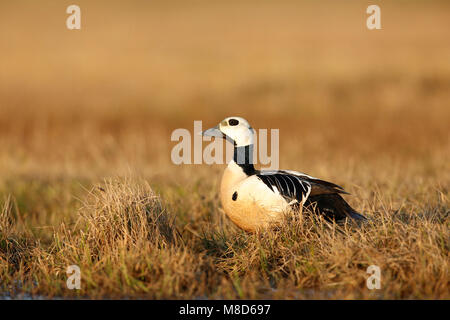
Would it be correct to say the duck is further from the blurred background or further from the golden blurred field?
the blurred background

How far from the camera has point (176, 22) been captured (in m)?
28.8

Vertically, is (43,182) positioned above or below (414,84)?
below

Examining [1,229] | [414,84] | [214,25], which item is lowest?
[1,229]

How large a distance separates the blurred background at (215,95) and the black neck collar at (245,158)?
224 centimetres

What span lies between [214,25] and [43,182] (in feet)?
65.5

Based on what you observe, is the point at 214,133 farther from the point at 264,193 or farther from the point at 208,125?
the point at 208,125

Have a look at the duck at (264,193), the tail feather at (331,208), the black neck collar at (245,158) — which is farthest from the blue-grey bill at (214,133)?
the tail feather at (331,208)

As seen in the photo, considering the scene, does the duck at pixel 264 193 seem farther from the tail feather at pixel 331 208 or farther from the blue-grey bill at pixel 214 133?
the blue-grey bill at pixel 214 133

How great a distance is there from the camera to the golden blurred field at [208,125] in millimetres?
4977

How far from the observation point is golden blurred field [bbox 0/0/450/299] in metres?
4.98

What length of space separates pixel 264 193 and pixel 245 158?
1.52 ft

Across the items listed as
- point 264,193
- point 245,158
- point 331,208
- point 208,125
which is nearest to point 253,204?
point 264,193

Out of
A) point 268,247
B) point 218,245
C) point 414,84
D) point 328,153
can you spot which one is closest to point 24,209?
point 218,245
